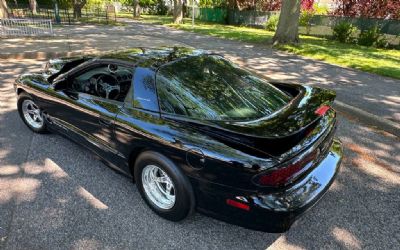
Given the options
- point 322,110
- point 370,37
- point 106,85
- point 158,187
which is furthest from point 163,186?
point 370,37

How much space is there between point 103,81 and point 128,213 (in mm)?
1666

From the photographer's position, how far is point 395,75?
328 inches

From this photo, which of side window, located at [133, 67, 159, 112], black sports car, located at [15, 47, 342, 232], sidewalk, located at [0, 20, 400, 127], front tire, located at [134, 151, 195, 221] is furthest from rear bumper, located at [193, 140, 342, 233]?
sidewalk, located at [0, 20, 400, 127]

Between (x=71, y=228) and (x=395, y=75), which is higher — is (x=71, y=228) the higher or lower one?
the lower one

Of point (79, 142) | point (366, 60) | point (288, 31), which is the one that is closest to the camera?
point (79, 142)

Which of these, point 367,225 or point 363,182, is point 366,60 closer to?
point 363,182

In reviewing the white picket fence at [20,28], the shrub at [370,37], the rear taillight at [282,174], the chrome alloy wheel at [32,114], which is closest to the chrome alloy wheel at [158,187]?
the rear taillight at [282,174]

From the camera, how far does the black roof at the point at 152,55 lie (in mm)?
3117

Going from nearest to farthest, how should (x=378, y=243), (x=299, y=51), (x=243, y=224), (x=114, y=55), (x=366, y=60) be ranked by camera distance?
(x=243, y=224)
(x=378, y=243)
(x=114, y=55)
(x=366, y=60)
(x=299, y=51)

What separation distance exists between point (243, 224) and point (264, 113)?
1.01 metres

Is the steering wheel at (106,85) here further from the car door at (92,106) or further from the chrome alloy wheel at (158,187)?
the chrome alloy wheel at (158,187)

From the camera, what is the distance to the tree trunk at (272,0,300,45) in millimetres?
13102

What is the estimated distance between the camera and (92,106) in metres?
3.38

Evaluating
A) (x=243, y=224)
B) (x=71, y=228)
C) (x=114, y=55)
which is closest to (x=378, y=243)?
(x=243, y=224)
